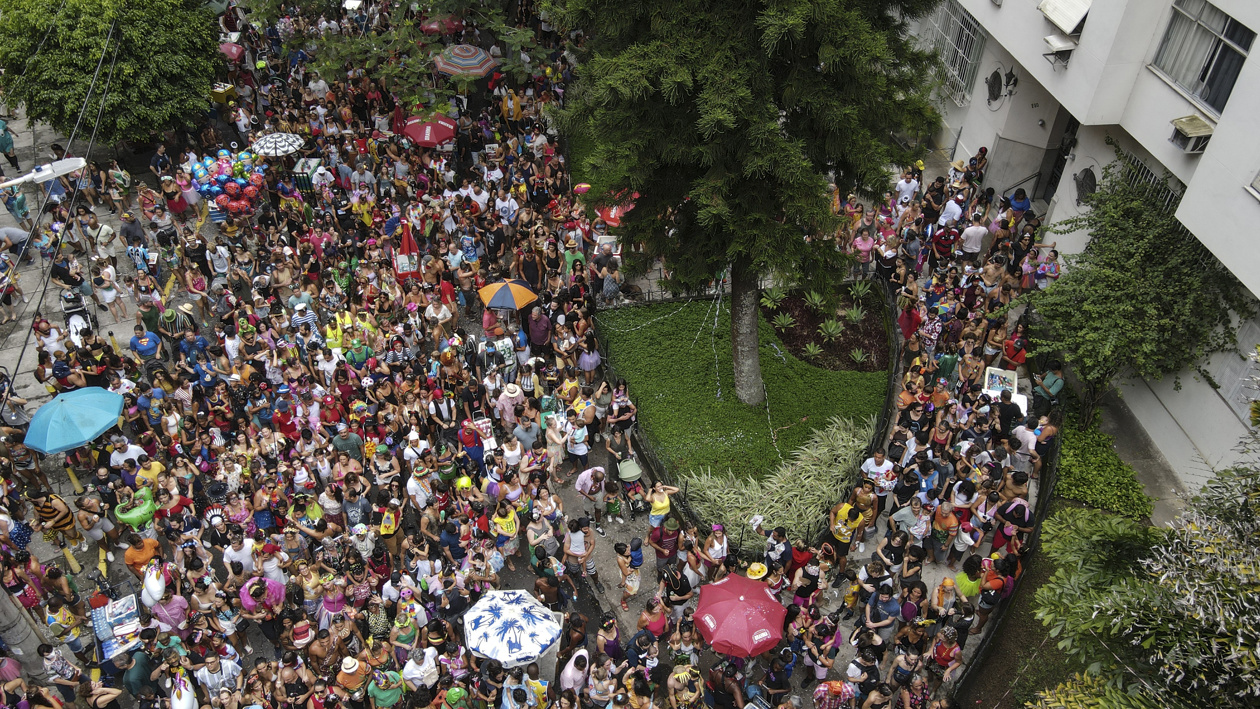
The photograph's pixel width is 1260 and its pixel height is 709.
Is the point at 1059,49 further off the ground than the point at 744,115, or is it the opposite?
the point at 744,115

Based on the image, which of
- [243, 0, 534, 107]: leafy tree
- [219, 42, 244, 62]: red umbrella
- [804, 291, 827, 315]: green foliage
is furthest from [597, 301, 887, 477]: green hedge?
[219, 42, 244, 62]: red umbrella

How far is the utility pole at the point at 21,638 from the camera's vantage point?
11.3 metres

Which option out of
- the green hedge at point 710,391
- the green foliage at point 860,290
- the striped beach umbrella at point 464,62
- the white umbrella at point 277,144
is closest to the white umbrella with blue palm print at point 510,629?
the green hedge at point 710,391

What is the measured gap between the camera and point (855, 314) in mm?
17453

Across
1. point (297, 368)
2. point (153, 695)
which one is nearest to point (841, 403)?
point (297, 368)

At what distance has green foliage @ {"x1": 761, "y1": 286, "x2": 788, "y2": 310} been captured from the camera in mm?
17328

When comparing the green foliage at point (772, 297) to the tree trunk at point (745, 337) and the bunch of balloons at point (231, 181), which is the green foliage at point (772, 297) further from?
the bunch of balloons at point (231, 181)

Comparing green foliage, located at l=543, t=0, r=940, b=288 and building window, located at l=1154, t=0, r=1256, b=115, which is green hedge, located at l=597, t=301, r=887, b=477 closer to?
green foliage, located at l=543, t=0, r=940, b=288

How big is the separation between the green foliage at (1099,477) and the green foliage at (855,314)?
175 inches

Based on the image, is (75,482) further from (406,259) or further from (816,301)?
(816,301)

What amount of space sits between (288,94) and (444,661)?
62.9 ft

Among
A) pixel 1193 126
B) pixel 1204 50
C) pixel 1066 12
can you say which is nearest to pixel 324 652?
pixel 1193 126

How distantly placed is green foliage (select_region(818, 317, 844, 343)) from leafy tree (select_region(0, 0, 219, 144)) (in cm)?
1574

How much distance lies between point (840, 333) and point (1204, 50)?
23.7 ft
